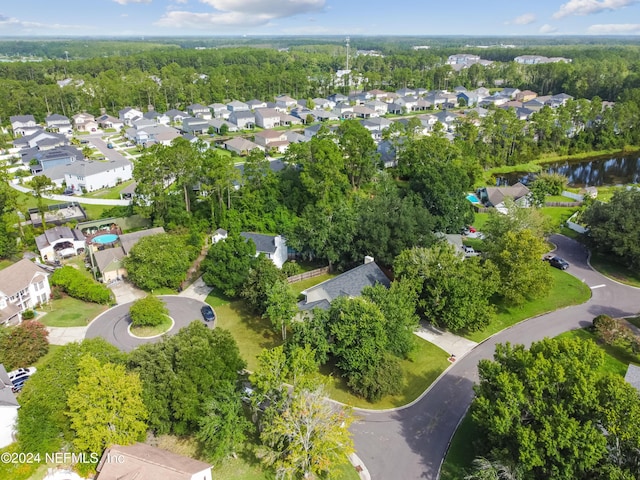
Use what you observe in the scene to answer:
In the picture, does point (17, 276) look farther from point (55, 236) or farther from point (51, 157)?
point (51, 157)

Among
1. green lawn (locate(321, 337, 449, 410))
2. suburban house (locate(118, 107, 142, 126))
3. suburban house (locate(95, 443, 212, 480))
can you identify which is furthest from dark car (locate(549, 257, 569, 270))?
suburban house (locate(118, 107, 142, 126))

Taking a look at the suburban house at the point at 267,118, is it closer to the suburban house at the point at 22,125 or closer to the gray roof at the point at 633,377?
the suburban house at the point at 22,125

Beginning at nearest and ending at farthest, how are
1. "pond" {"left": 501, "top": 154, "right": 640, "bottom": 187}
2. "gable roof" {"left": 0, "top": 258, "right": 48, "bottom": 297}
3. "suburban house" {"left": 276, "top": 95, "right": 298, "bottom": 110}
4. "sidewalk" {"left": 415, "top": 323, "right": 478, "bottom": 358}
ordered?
"sidewalk" {"left": 415, "top": 323, "right": 478, "bottom": 358}, "gable roof" {"left": 0, "top": 258, "right": 48, "bottom": 297}, "pond" {"left": 501, "top": 154, "right": 640, "bottom": 187}, "suburban house" {"left": 276, "top": 95, "right": 298, "bottom": 110}

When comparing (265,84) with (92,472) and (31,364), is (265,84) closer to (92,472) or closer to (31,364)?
(31,364)

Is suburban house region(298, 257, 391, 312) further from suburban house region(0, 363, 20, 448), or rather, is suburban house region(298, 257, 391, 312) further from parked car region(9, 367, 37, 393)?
parked car region(9, 367, 37, 393)

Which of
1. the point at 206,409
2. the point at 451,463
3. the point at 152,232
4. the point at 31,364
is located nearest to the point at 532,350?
the point at 451,463

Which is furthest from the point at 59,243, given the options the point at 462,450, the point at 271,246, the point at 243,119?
the point at 243,119
